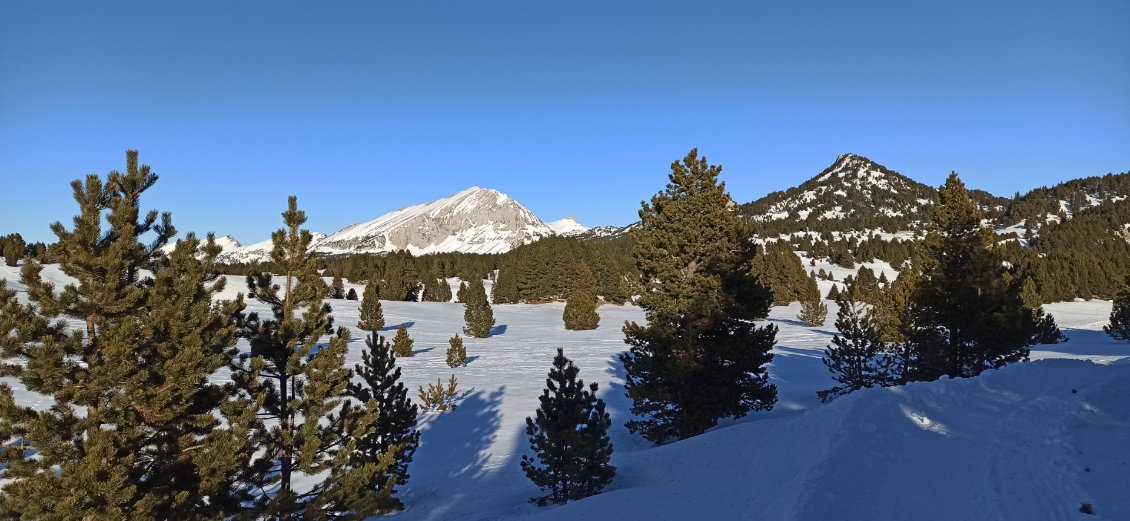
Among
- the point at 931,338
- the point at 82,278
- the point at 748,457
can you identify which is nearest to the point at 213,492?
the point at 82,278

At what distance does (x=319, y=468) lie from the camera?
964 centimetres

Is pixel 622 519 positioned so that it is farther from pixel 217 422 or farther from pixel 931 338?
pixel 931 338

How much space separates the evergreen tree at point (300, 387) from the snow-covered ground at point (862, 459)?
13.1ft

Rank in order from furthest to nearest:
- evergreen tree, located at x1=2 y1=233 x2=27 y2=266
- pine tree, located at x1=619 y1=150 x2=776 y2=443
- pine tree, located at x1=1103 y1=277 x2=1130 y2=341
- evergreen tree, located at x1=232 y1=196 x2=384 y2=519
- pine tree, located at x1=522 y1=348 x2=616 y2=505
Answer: evergreen tree, located at x1=2 y1=233 x2=27 y2=266 < pine tree, located at x1=1103 y1=277 x2=1130 y2=341 < pine tree, located at x1=619 y1=150 x2=776 y2=443 < pine tree, located at x1=522 y1=348 x2=616 y2=505 < evergreen tree, located at x1=232 y1=196 x2=384 y2=519

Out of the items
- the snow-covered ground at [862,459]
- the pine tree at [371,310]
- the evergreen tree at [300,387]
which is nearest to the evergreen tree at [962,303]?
the snow-covered ground at [862,459]

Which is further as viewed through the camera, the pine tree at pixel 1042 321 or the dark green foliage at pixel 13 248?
the dark green foliage at pixel 13 248

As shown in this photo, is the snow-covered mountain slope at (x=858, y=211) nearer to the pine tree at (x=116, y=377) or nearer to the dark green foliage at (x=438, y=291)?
the dark green foliage at (x=438, y=291)

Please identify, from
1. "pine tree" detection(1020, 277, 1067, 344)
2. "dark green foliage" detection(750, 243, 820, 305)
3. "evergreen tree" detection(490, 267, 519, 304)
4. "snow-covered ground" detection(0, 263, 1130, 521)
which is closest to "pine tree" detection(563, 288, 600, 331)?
"snow-covered ground" detection(0, 263, 1130, 521)

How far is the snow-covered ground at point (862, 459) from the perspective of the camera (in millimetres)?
8875

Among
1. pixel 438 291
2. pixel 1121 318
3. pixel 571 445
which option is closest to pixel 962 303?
pixel 571 445

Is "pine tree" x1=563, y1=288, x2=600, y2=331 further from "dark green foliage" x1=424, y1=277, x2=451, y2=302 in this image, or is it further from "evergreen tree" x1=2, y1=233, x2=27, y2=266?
"evergreen tree" x1=2, y1=233, x2=27, y2=266

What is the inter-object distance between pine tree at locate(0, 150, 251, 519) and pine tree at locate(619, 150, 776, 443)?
Answer: 1137cm

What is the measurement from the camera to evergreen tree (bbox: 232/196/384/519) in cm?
934

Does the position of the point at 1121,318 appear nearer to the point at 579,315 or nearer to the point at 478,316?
the point at 579,315
